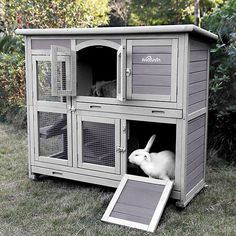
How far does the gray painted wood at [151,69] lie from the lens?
298 centimetres

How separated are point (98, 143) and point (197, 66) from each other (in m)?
1.07

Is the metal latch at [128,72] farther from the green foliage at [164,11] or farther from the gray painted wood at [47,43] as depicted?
the green foliage at [164,11]

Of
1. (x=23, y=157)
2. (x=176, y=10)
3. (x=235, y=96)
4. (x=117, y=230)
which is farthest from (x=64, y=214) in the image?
(x=176, y=10)

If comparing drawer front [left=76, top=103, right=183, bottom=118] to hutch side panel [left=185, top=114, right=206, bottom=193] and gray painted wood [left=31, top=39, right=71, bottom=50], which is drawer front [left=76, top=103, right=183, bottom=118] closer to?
hutch side panel [left=185, top=114, right=206, bottom=193]

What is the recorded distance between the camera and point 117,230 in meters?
2.78

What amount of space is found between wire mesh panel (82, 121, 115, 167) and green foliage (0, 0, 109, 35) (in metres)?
3.37

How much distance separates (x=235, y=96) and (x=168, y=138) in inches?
39.9

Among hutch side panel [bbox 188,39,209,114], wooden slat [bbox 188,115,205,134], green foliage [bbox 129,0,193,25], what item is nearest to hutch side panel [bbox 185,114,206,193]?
wooden slat [bbox 188,115,205,134]

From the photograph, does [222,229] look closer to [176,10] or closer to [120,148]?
[120,148]

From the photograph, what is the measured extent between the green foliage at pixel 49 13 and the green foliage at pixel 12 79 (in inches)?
14.8

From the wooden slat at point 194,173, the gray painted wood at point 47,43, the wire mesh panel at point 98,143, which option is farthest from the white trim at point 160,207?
the gray painted wood at point 47,43

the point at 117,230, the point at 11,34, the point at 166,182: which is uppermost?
the point at 11,34

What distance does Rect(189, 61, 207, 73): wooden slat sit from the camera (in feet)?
9.91

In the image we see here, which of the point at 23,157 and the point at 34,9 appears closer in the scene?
the point at 23,157
